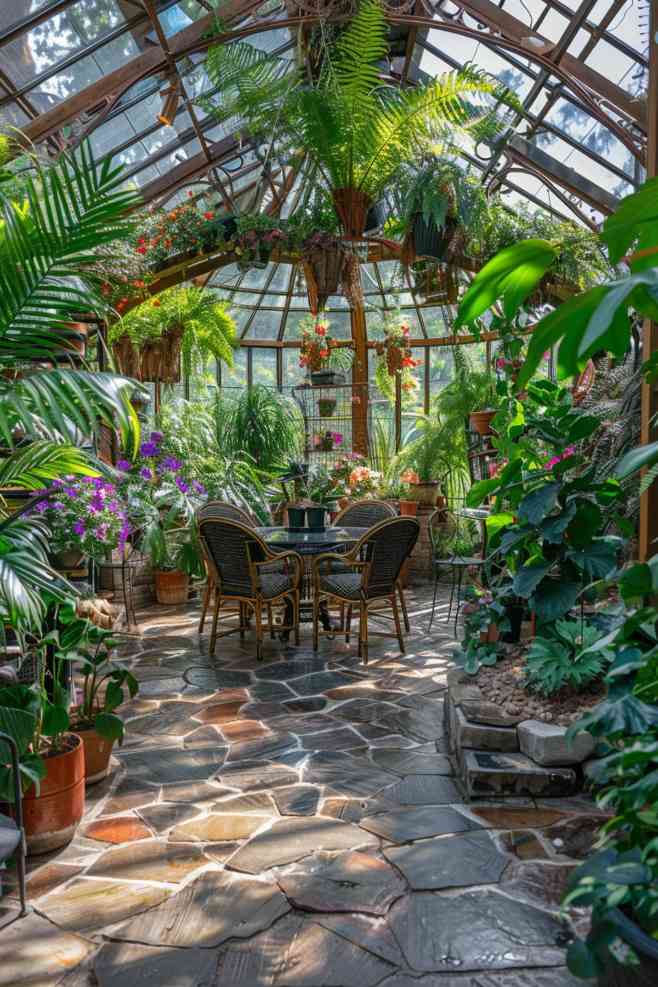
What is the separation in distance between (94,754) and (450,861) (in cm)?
138

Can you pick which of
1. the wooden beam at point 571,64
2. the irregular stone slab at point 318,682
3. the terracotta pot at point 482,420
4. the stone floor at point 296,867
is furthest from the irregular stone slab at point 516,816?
the wooden beam at point 571,64

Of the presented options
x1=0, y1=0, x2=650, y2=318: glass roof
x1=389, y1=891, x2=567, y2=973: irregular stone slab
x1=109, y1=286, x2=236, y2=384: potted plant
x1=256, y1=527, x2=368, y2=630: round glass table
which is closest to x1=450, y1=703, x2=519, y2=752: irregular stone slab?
x1=389, y1=891, x2=567, y2=973: irregular stone slab

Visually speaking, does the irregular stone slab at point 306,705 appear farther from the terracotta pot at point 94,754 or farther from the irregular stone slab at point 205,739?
the terracotta pot at point 94,754

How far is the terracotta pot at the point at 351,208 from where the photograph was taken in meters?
4.89

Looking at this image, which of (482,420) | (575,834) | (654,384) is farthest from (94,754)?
(482,420)

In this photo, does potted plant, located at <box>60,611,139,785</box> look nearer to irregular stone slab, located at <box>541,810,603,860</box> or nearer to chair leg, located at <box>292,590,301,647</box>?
A: irregular stone slab, located at <box>541,810,603,860</box>

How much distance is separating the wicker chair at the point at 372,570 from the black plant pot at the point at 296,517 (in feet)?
1.78

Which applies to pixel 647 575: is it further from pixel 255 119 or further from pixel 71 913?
pixel 255 119

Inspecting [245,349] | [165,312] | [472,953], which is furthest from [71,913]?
[245,349]

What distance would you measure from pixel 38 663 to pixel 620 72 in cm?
529

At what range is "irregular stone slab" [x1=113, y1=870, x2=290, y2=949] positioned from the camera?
1.95 metres

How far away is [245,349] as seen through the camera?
10.6m

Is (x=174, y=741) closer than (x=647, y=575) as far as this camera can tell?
No

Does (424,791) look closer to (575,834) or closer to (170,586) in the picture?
(575,834)
